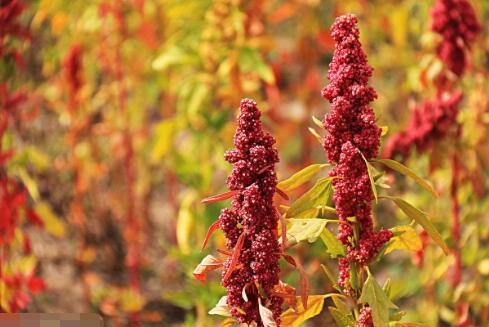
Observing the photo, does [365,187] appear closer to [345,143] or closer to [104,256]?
[345,143]

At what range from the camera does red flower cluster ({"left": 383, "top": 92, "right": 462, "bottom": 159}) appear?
2.02m

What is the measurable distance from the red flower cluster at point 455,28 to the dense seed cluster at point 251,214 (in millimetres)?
928

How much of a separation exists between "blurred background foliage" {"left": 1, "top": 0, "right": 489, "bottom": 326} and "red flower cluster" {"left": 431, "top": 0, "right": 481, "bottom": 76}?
0.06 meters

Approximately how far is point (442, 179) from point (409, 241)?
1206 mm

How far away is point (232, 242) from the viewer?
1.17 metres

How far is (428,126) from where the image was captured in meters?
2.03

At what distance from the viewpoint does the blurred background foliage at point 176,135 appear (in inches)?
93.2

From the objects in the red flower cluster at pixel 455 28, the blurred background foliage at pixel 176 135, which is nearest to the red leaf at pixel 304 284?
the blurred background foliage at pixel 176 135

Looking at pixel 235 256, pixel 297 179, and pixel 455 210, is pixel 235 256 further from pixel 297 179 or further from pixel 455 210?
pixel 455 210

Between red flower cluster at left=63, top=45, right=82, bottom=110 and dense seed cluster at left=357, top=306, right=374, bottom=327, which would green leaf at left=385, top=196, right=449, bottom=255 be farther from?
red flower cluster at left=63, top=45, right=82, bottom=110

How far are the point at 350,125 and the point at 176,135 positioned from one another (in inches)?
84.7

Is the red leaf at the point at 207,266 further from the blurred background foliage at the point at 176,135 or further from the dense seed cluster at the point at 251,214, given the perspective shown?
the blurred background foliage at the point at 176,135

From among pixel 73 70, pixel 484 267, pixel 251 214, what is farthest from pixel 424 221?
pixel 73 70

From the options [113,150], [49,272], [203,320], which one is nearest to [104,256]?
[49,272]
